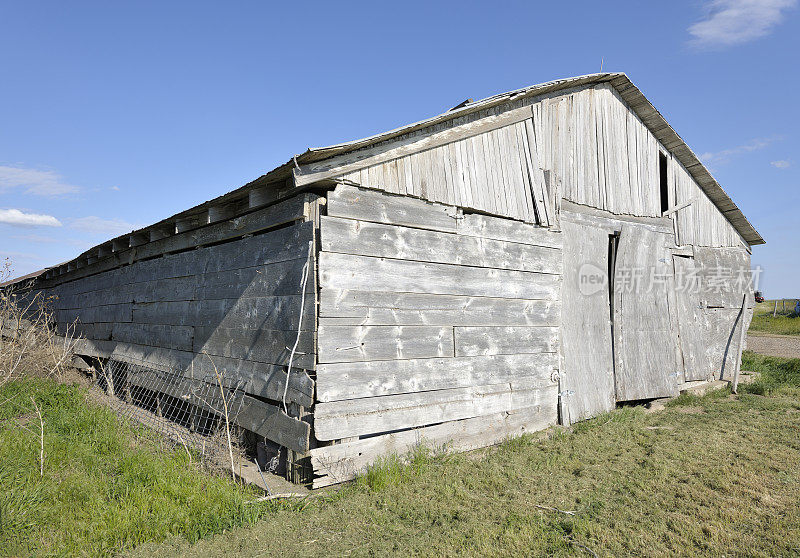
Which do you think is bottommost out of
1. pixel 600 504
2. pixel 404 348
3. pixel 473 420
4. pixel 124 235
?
pixel 600 504

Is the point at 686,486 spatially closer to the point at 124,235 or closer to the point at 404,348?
the point at 404,348

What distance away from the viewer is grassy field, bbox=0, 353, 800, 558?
374cm

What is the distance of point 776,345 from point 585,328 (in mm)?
15175

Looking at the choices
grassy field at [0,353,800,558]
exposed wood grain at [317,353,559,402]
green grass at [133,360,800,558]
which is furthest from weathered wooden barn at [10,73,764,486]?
grassy field at [0,353,800,558]

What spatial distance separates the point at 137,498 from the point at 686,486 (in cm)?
507

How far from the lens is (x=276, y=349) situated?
527cm

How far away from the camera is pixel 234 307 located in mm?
6086

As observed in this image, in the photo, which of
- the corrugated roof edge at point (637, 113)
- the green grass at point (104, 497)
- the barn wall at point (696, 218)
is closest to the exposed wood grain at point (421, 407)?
the green grass at point (104, 497)

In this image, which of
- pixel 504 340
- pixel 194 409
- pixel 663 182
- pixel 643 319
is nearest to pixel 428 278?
pixel 504 340

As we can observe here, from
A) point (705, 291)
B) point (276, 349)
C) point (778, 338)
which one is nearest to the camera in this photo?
point (276, 349)

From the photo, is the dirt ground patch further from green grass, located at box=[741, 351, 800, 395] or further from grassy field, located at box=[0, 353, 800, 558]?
grassy field, located at box=[0, 353, 800, 558]

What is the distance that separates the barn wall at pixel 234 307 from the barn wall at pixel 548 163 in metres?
1.23

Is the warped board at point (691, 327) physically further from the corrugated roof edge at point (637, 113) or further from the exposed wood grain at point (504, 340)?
the exposed wood grain at point (504, 340)

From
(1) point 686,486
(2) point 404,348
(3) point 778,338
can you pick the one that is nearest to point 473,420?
(2) point 404,348
